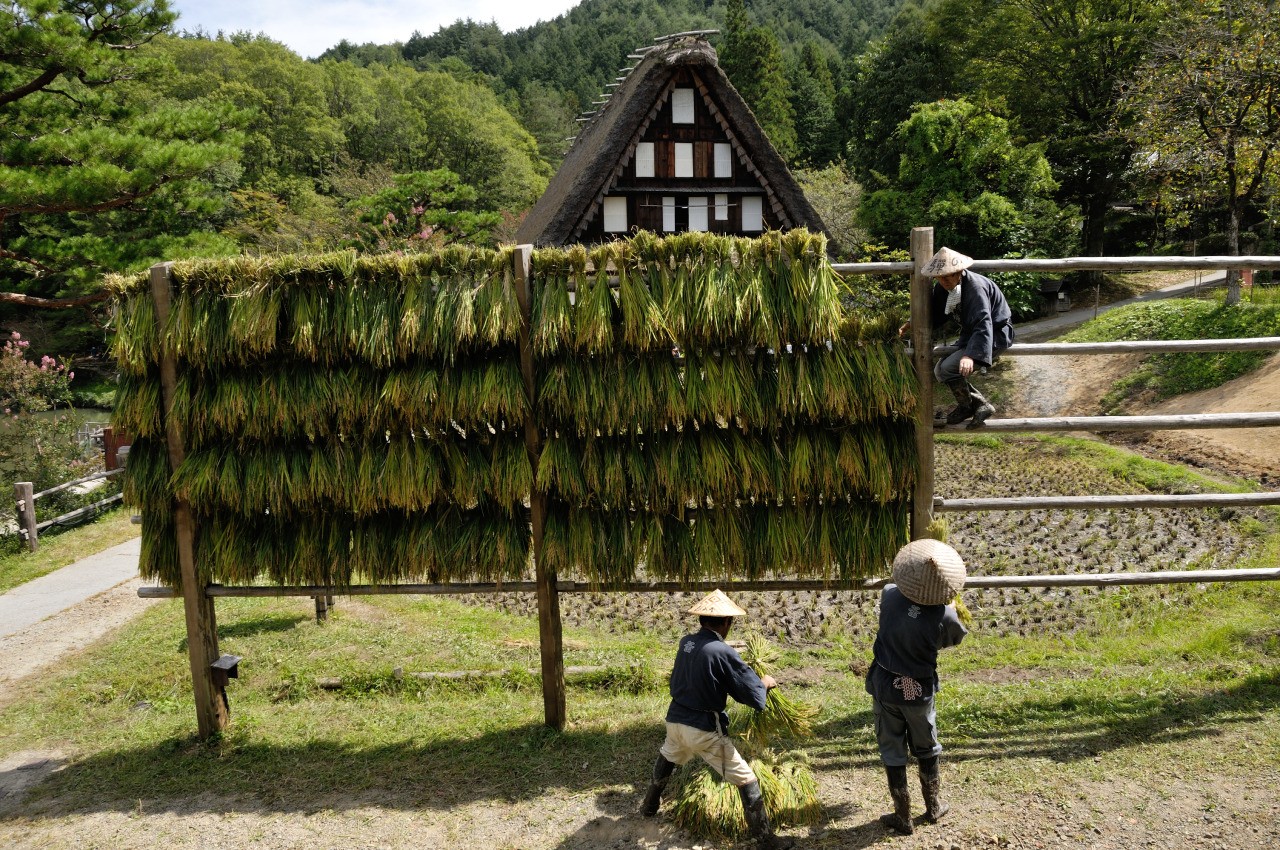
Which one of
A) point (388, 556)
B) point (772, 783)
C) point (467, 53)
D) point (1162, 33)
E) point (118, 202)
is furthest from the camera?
point (467, 53)

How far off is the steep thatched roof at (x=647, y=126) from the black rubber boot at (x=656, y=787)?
12083 mm

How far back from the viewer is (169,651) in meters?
6.84

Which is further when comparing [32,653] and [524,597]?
[524,597]

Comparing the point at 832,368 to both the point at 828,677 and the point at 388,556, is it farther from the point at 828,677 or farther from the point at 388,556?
the point at 388,556

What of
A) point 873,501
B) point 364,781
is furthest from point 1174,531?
point 364,781

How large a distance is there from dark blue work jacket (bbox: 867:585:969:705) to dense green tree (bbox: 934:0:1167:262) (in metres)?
24.1

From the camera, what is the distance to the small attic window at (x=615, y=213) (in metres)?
16.1

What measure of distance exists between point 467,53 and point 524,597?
83.3 m

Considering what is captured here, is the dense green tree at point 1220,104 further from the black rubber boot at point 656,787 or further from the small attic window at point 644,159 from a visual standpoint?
the black rubber boot at point 656,787

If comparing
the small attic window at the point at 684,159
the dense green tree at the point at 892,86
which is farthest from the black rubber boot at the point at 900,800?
the dense green tree at the point at 892,86

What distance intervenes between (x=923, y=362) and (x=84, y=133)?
11.0 m

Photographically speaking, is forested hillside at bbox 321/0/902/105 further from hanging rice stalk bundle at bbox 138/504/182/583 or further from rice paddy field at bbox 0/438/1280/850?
hanging rice stalk bundle at bbox 138/504/182/583

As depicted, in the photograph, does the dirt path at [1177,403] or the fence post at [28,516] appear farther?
the dirt path at [1177,403]

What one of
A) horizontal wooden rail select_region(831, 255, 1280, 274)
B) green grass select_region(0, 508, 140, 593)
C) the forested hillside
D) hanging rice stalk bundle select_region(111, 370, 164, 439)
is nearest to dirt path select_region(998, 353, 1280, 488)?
horizontal wooden rail select_region(831, 255, 1280, 274)
